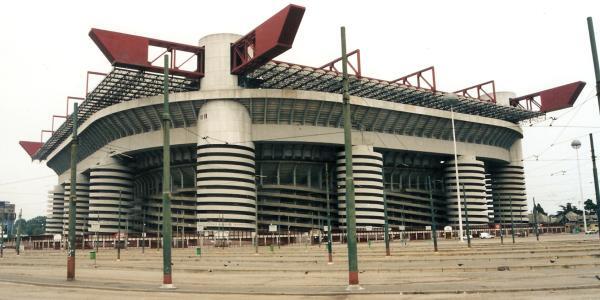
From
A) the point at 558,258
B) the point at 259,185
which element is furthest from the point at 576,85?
the point at 558,258

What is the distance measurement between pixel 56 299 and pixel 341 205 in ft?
212

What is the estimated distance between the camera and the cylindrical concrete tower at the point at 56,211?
124750 mm

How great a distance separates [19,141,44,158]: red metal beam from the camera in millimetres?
130750

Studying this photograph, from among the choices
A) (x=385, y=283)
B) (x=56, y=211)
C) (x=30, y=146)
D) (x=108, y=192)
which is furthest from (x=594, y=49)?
(x=30, y=146)

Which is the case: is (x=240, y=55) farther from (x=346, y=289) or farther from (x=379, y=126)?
(x=346, y=289)

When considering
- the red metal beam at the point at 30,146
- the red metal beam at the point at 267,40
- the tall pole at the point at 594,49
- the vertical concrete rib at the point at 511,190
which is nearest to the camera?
the tall pole at the point at 594,49

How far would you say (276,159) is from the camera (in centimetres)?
7975

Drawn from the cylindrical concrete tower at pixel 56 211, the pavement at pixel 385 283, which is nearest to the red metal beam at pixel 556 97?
the pavement at pixel 385 283

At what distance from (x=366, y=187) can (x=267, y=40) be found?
28.4m

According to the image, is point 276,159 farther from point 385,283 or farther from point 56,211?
point 56,211

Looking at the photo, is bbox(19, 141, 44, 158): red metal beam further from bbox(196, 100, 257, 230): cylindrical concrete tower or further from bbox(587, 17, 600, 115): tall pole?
bbox(587, 17, 600, 115): tall pole

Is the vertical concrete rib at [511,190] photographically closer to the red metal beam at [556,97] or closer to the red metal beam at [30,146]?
the red metal beam at [556,97]

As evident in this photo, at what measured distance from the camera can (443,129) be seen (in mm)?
88000

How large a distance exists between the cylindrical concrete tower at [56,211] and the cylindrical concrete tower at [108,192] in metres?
45.6
